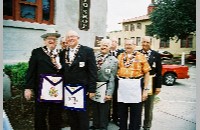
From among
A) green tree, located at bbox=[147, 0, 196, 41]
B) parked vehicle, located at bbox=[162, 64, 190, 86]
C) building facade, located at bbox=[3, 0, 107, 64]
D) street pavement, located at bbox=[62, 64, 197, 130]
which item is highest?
green tree, located at bbox=[147, 0, 196, 41]

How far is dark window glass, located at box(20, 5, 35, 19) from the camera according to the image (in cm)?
585

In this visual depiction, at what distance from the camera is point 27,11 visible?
19.4 feet

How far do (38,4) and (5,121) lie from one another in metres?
4.00

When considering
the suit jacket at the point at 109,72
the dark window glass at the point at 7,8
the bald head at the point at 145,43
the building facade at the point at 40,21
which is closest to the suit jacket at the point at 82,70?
the suit jacket at the point at 109,72

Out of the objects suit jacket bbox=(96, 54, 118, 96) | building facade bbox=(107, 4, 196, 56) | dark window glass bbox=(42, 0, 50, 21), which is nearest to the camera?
suit jacket bbox=(96, 54, 118, 96)

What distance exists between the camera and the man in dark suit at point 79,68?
11.0 ft

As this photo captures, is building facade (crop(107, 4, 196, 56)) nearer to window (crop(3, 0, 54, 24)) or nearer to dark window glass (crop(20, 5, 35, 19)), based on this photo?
window (crop(3, 0, 54, 24))

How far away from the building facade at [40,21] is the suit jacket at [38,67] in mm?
2067

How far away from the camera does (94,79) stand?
134 inches

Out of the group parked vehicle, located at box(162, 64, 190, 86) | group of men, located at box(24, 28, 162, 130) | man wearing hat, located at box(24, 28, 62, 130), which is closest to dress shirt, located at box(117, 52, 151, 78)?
group of men, located at box(24, 28, 162, 130)

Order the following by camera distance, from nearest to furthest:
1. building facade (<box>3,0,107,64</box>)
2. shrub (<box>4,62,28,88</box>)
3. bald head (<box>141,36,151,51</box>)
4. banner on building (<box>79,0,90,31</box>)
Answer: bald head (<box>141,36,151,51</box>), shrub (<box>4,62,28,88</box>), building facade (<box>3,0,107,64</box>), banner on building (<box>79,0,90,31</box>)

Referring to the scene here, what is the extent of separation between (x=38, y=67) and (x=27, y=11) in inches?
112

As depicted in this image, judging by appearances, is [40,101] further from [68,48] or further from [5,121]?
[5,121]

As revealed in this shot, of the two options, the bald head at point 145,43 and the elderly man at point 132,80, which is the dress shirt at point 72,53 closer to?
the elderly man at point 132,80
